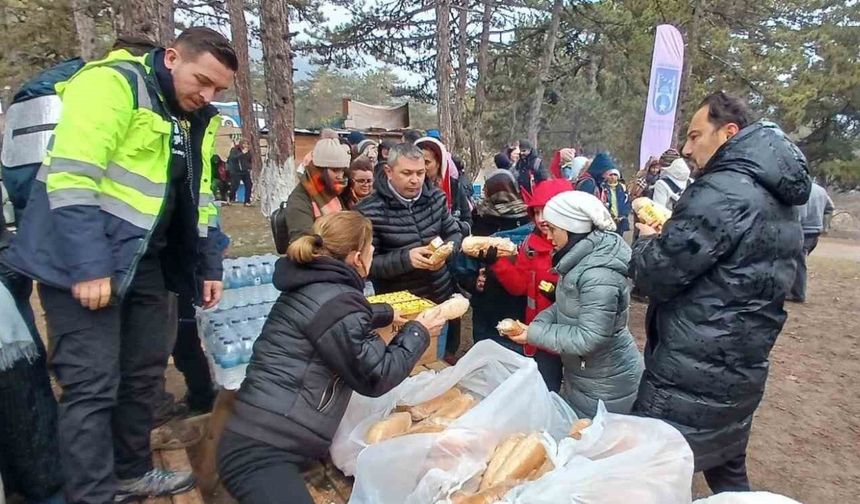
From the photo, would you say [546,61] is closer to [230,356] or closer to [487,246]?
[487,246]

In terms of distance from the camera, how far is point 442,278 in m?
3.51

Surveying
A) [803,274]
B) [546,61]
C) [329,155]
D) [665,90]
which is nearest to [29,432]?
[329,155]

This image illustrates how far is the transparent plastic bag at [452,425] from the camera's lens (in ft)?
5.53

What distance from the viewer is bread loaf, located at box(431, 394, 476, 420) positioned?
2.03 meters

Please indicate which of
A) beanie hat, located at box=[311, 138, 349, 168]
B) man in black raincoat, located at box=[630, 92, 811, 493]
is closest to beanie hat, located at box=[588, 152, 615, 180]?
beanie hat, located at box=[311, 138, 349, 168]

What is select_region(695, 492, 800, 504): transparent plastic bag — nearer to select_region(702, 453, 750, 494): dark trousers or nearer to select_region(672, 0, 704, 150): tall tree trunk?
select_region(702, 453, 750, 494): dark trousers

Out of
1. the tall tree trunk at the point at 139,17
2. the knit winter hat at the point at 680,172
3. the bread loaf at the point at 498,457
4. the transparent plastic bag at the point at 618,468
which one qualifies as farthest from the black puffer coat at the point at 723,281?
the tall tree trunk at the point at 139,17

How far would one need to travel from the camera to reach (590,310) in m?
2.25

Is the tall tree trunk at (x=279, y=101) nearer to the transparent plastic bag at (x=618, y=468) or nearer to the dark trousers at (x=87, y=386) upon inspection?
the dark trousers at (x=87, y=386)

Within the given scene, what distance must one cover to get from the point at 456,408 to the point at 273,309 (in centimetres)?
80

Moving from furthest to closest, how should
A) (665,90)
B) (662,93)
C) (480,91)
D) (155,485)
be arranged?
(480,91), (665,90), (662,93), (155,485)

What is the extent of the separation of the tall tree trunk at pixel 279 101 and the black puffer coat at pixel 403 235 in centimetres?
362

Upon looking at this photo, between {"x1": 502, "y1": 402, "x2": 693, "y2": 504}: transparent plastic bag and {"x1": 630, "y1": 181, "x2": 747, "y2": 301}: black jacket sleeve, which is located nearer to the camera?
{"x1": 502, "y1": 402, "x2": 693, "y2": 504}: transparent plastic bag

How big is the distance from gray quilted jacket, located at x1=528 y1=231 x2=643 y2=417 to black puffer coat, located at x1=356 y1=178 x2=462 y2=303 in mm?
1070
